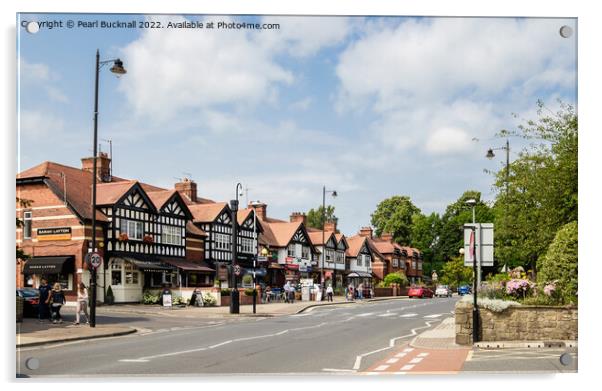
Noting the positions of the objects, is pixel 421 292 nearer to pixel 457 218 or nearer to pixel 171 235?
pixel 171 235

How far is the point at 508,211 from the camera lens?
74.9ft

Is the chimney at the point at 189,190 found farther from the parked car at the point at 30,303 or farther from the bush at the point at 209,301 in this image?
the parked car at the point at 30,303

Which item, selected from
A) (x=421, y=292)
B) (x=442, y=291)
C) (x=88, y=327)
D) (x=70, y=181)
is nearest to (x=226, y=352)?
(x=88, y=327)

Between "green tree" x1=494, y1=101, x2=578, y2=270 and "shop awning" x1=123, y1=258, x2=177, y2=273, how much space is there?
884 inches

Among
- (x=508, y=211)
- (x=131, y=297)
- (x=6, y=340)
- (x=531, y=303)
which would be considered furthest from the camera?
(x=131, y=297)

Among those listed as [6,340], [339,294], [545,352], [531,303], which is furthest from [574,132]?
[339,294]

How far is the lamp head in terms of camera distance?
12.2 meters

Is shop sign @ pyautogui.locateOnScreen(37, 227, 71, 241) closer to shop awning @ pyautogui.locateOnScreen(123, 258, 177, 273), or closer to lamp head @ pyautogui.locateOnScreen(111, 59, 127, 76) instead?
lamp head @ pyautogui.locateOnScreen(111, 59, 127, 76)

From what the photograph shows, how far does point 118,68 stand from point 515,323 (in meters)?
10.2

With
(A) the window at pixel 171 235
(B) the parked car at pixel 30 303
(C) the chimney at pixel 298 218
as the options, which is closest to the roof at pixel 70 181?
(B) the parked car at pixel 30 303

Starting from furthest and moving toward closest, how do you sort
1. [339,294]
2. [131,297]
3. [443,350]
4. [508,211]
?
[339,294], [131,297], [508,211], [443,350]
